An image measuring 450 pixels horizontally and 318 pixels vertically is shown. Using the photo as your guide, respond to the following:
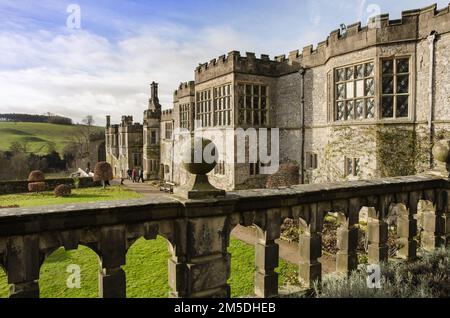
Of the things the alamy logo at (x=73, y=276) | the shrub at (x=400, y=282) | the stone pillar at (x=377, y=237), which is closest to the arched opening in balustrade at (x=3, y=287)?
the alamy logo at (x=73, y=276)

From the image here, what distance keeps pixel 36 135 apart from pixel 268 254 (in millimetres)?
90059

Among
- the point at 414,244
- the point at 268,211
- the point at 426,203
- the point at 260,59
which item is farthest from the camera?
the point at 260,59

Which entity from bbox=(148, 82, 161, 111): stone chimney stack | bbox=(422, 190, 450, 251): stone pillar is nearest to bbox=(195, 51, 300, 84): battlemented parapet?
bbox=(422, 190, 450, 251): stone pillar

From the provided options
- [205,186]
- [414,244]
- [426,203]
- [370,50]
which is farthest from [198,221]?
[370,50]

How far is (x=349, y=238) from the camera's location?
4762mm

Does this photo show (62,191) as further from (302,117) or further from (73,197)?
(302,117)

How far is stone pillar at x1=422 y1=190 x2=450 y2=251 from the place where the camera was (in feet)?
19.6

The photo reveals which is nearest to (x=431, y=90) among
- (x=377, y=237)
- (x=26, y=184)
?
(x=377, y=237)

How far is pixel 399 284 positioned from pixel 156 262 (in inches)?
298

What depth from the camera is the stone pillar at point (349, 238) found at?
479cm

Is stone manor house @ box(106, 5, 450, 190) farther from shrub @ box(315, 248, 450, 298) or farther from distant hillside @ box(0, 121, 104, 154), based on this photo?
distant hillside @ box(0, 121, 104, 154)

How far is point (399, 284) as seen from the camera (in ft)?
14.1

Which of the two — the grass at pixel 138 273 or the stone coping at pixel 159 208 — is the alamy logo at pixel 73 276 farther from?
the stone coping at pixel 159 208
